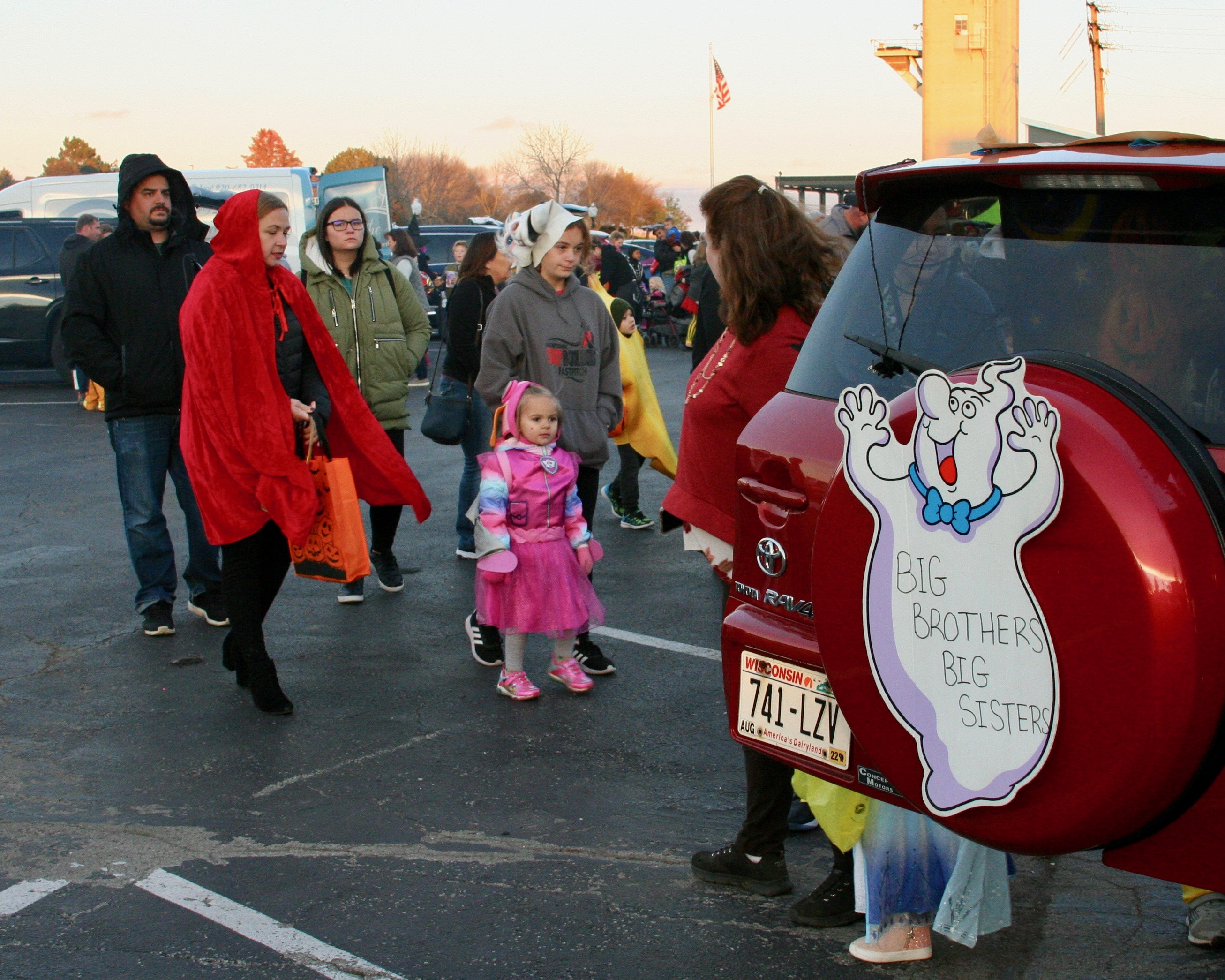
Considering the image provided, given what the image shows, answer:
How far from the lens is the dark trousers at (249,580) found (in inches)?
201

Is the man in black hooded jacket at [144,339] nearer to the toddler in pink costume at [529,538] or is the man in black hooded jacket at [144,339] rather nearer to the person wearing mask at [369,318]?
the person wearing mask at [369,318]

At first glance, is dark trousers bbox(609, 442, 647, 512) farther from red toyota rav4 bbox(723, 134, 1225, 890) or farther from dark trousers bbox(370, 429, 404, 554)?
red toyota rav4 bbox(723, 134, 1225, 890)

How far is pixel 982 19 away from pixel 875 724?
2491 cm

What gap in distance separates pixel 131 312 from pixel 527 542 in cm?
237

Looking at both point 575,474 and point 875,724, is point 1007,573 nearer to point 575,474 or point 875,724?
point 875,724

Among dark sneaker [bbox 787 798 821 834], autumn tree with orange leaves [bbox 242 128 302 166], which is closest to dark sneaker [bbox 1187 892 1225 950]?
dark sneaker [bbox 787 798 821 834]

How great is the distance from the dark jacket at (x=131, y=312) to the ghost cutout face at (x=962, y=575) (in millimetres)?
4403

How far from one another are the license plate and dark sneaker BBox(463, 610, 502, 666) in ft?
8.63

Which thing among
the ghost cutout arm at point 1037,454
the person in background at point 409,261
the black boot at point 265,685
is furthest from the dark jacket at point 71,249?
the ghost cutout arm at point 1037,454

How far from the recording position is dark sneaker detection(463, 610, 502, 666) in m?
5.64

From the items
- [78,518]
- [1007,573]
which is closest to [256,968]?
[1007,573]

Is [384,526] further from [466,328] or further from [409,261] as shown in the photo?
[409,261]

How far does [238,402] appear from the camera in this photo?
5.02 metres

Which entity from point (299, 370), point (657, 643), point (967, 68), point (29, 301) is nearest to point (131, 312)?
point (299, 370)
